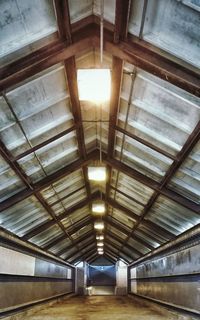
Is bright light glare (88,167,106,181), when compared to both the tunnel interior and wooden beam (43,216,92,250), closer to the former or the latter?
the tunnel interior

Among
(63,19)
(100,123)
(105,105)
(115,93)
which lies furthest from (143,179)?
(63,19)

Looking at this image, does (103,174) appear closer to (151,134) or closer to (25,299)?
(151,134)

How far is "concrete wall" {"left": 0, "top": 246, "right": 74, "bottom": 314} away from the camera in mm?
10195

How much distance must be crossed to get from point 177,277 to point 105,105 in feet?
27.0

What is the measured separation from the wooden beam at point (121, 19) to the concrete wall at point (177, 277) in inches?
273

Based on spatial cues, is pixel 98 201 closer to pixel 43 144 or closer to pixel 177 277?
pixel 177 277

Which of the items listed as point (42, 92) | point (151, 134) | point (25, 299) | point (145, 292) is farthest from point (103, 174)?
point (145, 292)

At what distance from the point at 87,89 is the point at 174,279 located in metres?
9.80

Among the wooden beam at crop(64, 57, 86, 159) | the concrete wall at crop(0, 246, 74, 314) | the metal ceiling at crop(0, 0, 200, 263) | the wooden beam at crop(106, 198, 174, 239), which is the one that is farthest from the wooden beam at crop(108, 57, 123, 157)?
the concrete wall at crop(0, 246, 74, 314)

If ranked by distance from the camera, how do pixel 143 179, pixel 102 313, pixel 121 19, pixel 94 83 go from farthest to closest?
pixel 102 313, pixel 143 179, pixel 94 83, pixel 121 19

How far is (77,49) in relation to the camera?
185 inches

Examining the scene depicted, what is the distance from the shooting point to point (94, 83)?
15.8ft

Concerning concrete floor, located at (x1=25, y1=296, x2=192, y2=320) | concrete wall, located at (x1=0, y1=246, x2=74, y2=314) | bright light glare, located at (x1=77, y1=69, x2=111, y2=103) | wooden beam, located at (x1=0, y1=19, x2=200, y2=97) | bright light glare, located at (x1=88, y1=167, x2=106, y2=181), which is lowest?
concrete floor, located at (x1=25, y1=296, x2=192, y2=320)

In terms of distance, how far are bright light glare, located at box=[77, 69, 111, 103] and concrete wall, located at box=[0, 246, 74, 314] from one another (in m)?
6.75
